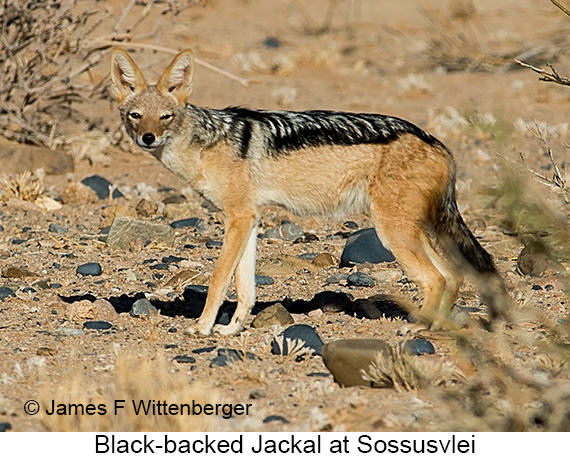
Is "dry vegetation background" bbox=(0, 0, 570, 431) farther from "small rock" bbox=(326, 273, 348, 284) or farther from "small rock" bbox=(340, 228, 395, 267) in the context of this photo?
"small rock" bbox=(340, 228, 395, 267)

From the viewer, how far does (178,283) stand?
6.64 m

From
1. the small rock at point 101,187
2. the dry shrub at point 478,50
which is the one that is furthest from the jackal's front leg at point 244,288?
the dry shrub at point 478,50

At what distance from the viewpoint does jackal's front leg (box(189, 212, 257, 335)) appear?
219 inches

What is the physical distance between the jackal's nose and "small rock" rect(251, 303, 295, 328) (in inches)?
53.4

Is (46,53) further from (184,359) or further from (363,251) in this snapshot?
(184,359)

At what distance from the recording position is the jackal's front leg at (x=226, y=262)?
5.57 metres

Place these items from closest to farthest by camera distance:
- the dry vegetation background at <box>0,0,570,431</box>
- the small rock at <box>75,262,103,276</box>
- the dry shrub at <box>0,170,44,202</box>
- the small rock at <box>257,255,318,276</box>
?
1. the dry vegetation background at <box>0,0,570,431</box>
2. the small rock at <box>75,262,103,276</box>
3. the small rock at <box>257,255,318,276</box>
4. the dry shrub at <box>0,170,44,202</box>

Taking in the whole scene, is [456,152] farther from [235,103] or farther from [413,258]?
[413,258]

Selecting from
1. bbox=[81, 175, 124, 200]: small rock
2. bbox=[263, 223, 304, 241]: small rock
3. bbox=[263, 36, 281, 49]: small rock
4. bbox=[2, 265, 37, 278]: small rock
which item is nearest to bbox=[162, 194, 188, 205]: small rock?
bbox=[81, 175, 124, 200]: small rock

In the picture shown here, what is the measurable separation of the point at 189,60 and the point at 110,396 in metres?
2.62

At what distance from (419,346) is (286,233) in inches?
114

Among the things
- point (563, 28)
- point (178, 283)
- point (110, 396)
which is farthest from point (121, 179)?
point (563, 28)

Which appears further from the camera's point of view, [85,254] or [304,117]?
[85,254]

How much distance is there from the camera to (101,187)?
9305mm
